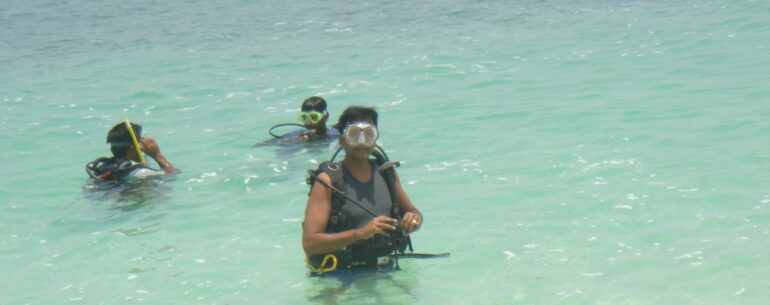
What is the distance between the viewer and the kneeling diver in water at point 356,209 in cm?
477

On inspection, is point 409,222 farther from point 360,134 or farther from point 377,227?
point 360,134

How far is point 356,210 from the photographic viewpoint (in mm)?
4949

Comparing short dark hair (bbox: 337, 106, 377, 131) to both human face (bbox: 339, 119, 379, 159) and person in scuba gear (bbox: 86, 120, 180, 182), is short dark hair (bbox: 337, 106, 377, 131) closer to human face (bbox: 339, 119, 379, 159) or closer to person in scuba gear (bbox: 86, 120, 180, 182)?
human face (bbox: 339, 119, 379, 159)

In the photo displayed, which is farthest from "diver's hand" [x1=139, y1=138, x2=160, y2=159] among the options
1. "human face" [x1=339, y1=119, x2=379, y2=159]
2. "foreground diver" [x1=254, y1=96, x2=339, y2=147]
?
"human face" [x1=339, y1=119, x2=379, y2=159]

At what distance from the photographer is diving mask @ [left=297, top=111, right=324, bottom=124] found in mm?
9828

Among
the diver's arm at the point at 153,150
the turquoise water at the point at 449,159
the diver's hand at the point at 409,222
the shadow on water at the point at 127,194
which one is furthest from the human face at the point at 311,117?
the diver's hand at the point at 409,222

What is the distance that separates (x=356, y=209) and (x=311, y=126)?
5.24m

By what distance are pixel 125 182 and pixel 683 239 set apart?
4709 mm

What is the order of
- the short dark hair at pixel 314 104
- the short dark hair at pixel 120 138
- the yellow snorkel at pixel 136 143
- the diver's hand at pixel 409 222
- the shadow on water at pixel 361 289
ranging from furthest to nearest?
the short dark hair at pixel 314 104 → the short dark hair at pixel 120 138 → the yellow snorkel at pixel 136 143 → the shadow on water at pixel 361 289 → the diver's hand at pixel 409 222

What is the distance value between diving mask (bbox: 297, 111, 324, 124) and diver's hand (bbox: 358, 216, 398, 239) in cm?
525

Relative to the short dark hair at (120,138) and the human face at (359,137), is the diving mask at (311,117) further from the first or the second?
the human face at (359,137)

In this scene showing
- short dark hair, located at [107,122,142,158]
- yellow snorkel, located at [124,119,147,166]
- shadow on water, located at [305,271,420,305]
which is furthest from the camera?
short dark hair, located at [107,122,142,158]

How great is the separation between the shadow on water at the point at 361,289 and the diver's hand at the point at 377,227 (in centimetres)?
59

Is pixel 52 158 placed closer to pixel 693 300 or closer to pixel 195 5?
pixel 693 300
